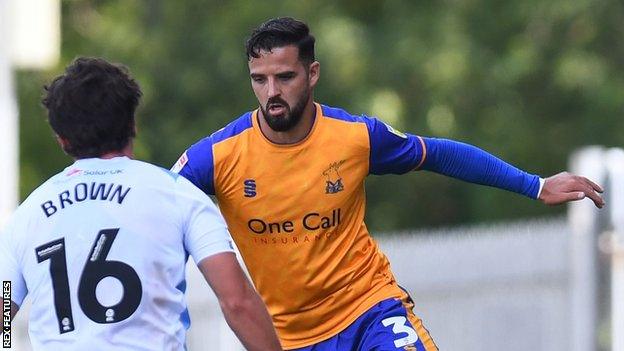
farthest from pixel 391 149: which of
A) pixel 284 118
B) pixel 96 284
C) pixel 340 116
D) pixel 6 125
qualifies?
pixel 6 125

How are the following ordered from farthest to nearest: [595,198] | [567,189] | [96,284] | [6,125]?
[6,125] → [567,189] → [595,198] → [96,284]

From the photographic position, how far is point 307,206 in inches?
260

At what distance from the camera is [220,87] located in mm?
21750

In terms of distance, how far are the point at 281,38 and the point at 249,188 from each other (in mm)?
629

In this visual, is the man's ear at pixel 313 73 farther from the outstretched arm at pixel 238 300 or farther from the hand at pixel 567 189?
the outstretched arm at pixel 238 300

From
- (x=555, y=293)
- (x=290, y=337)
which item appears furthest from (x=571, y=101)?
(x=290, y=337)

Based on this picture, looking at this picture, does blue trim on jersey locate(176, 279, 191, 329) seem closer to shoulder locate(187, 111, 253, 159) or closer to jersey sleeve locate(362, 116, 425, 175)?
shoulder locate(187, 111, 253, 159)

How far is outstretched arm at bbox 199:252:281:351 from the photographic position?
15.8ft

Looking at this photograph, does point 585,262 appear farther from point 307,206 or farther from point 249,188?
point 249,188

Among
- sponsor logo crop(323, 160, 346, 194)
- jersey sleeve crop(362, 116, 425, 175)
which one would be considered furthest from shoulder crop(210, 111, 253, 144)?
jersey sleeve crop(362, 116, 425, 175)

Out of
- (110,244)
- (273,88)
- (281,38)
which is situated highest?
(281,38)

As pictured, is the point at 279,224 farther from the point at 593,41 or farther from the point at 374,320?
the point at 593,41

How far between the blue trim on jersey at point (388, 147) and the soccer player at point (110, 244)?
1905 mm

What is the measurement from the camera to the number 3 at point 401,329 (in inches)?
257
